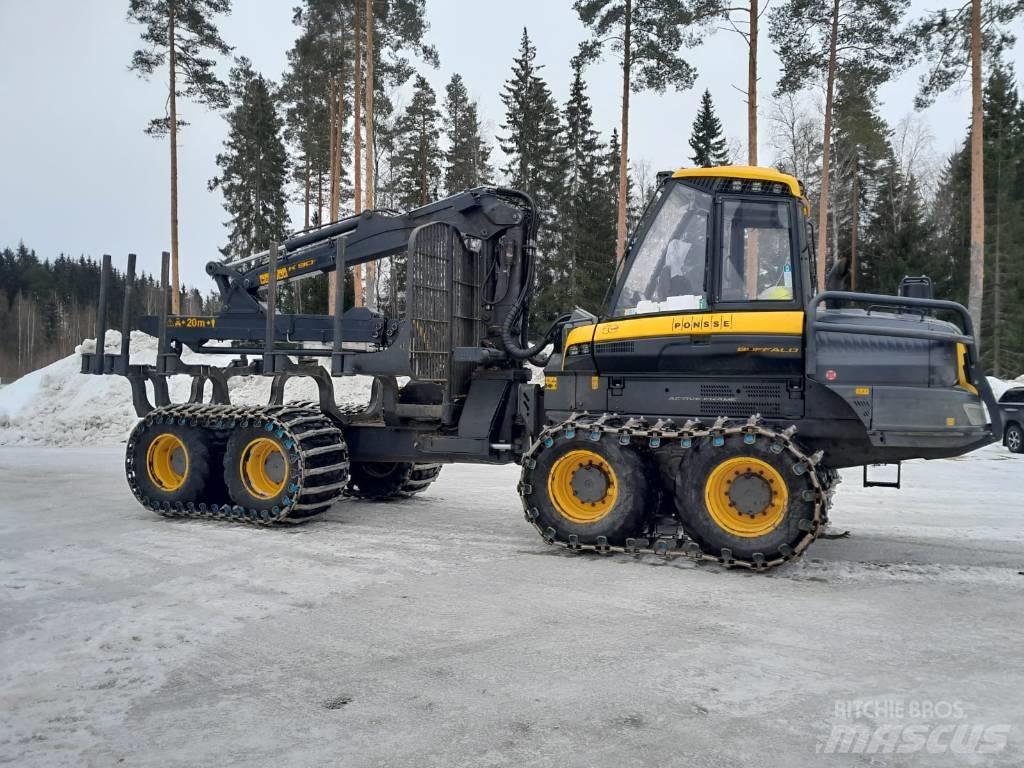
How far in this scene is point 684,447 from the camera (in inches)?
249

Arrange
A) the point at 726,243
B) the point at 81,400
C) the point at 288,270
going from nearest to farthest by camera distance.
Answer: the point at 726,243, the point at 288,270, the point at 81,400

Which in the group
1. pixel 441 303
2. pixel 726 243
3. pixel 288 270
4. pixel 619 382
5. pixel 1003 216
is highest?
pixel 1003 216

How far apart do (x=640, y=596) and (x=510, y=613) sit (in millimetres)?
954

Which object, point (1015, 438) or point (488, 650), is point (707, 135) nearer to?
point (1015, 438)

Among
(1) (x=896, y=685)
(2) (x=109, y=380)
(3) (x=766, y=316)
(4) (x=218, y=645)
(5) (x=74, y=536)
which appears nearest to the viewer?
(1) (x=896, y=685)

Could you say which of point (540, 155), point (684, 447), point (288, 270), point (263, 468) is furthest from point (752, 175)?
point (540, 155)

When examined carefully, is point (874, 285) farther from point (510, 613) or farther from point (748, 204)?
point (510, 613)

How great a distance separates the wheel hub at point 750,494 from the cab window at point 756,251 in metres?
1.44

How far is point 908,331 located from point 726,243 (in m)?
1.52

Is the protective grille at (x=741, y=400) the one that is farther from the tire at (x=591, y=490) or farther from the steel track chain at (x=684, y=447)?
the tire at (x=591, y=490)

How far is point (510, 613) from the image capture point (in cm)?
501

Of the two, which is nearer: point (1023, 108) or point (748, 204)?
point (748, 204)

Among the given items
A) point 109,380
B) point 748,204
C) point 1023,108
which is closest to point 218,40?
point 109,380

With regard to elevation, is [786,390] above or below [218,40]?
below
